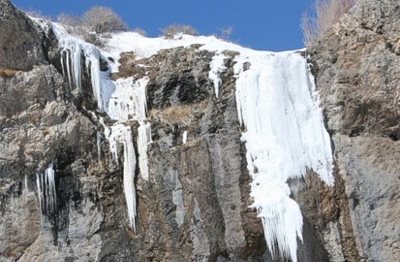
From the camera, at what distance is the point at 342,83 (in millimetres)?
9875

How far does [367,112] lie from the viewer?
977 cm

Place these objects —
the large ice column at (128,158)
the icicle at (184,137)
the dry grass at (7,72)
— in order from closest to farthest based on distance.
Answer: the large ice column at (128,158)
the dry grass at (7,72)
the icicle at (184,137)

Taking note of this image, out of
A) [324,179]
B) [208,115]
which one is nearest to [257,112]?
[208,115]

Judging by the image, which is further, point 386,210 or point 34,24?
point 34,24

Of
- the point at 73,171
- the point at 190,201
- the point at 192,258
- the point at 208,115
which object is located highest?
the point at 208,115

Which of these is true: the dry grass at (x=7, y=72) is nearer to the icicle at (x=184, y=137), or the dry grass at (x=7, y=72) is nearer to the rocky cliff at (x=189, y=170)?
the rocky cliff at (x=189, y=170)

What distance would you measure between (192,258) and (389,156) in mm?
3220

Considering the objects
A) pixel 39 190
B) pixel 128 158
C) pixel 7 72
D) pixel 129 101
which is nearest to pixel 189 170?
pixel 128 158

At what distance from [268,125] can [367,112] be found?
1.48 meters

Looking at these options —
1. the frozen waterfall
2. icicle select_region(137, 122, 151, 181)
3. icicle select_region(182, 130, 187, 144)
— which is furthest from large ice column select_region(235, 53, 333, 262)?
the frozen waterfall

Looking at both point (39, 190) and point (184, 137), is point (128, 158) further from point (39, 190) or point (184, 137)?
point (39, 190)

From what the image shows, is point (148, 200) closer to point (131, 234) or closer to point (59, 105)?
point (131, 234)

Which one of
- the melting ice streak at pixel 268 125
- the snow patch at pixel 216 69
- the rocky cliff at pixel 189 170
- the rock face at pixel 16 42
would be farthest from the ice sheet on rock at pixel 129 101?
the rock face at pixel 16 42

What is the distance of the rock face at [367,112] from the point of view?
30.8ft
